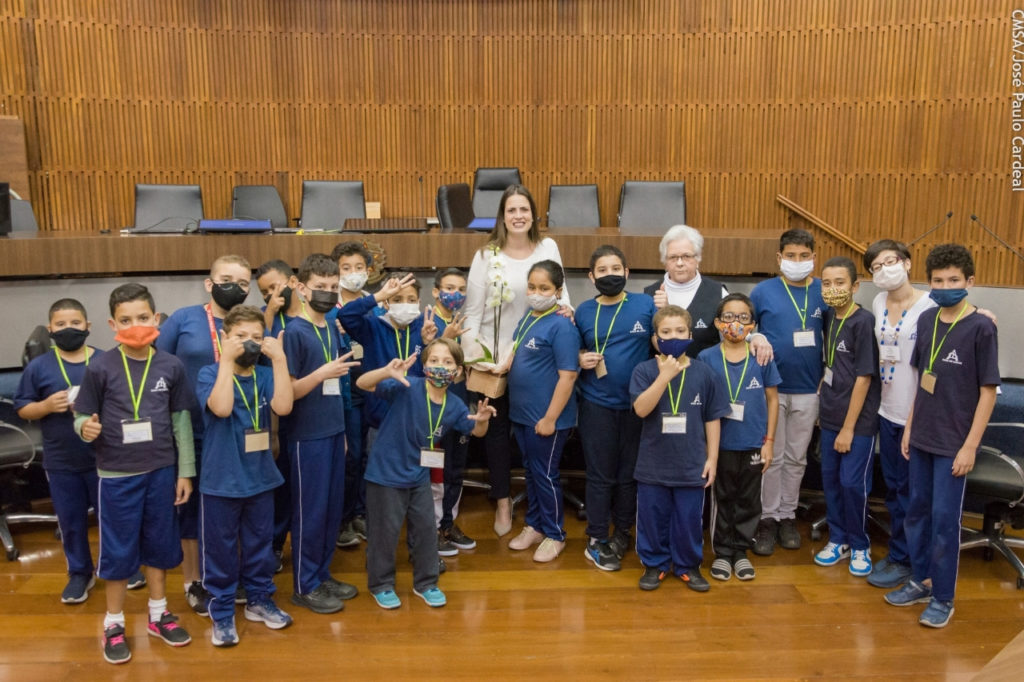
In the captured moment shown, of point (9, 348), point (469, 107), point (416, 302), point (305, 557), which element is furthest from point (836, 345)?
point (469, 107)

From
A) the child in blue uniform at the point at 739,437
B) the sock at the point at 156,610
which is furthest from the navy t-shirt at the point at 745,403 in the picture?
the sock at the point at 156,610

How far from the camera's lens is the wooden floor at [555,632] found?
2830mm

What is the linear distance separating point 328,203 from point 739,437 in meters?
4.68

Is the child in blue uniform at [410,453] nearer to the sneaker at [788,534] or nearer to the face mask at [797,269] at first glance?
the face mask at [797,269]

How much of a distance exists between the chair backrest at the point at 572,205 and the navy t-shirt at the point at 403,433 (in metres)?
4.53

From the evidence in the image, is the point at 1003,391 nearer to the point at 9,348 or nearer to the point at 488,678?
the point at 488,678

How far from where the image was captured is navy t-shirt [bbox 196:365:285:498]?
2.90m

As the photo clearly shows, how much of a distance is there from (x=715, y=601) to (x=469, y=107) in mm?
5846

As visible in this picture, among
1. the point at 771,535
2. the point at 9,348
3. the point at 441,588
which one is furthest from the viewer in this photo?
the point at 9,348

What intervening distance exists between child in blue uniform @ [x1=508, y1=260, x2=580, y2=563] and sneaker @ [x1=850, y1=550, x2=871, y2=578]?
1.29m

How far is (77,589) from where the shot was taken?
10.9 ft

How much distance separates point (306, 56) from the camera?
7738mm

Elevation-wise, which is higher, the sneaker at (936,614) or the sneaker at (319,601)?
the sneaker at (319,601)

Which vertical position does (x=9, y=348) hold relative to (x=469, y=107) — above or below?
below
